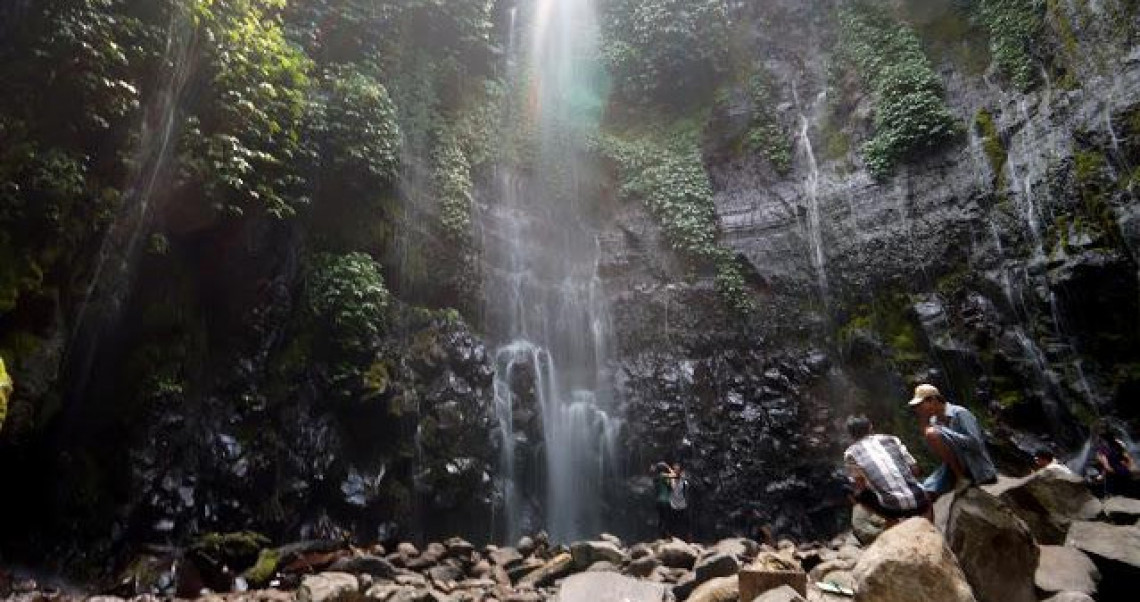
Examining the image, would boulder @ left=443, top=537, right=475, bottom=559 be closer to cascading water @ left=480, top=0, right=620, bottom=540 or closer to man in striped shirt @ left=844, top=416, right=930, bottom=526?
cascading water @ left=480, top=0, right=620, bottom=540

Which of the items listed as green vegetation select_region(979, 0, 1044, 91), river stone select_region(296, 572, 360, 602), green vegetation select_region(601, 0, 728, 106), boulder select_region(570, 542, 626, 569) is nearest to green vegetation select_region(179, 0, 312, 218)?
river stone select_region(296, 572, 360, 602)

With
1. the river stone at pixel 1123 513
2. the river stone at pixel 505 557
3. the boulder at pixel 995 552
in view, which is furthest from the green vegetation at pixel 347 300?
the river stone at pixel 1123 513

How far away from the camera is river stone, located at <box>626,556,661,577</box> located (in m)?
7.06

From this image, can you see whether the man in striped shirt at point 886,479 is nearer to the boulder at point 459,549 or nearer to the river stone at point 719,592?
the river stone at point 719,592

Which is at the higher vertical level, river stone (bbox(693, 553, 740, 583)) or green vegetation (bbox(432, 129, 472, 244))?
green vegetation (bbox(432, 129, 472, 244))

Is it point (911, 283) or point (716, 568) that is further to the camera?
point (911, 283)

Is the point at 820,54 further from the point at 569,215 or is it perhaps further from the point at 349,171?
the point at 349,171

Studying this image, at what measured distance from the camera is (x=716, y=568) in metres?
6.21

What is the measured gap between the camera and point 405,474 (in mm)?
10281

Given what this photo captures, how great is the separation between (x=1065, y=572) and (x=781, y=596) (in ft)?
7.32

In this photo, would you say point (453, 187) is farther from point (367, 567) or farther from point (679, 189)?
point (367, 567)

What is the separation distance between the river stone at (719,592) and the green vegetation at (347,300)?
22.2ft

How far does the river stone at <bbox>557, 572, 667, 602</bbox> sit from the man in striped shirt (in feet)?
6.59

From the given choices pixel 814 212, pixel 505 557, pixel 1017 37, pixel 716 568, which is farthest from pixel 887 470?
pixel 1017 37
